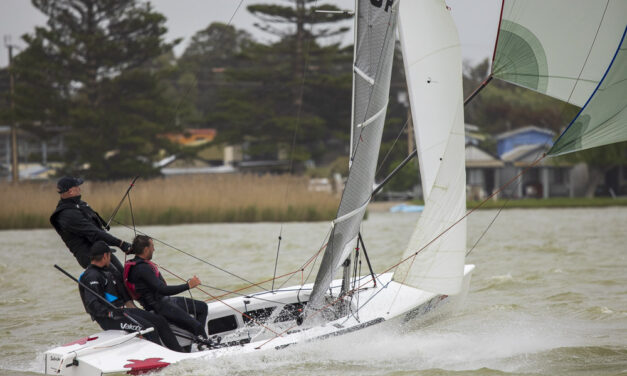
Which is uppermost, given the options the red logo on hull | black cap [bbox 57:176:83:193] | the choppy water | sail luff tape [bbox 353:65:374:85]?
sail luff tape [bbox 353:65:374:85]

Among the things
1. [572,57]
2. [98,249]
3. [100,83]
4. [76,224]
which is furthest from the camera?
[100,83]

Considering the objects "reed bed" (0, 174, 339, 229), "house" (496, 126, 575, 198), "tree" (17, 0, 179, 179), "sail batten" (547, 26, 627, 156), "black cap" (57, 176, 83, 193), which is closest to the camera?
"black cap" (57, 176, 83, 193)

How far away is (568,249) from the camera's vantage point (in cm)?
1383

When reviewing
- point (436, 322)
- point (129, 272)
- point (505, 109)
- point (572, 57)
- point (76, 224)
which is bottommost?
point (436, 322)

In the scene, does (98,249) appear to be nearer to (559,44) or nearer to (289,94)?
(559,44)

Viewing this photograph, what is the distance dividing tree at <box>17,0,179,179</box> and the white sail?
902 inches

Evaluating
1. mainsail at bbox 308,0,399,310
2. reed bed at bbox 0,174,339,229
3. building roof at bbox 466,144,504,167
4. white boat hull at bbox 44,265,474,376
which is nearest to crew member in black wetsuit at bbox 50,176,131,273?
white boat hull at bbox 44,265,474,376

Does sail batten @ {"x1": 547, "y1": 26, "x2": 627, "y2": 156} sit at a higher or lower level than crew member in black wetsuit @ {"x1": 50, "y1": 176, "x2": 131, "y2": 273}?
higher

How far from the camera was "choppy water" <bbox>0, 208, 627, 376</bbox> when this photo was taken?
249 inches

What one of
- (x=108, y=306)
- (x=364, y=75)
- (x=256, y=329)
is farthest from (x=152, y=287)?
(x=364, y=75)

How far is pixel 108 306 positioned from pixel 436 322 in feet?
9.57

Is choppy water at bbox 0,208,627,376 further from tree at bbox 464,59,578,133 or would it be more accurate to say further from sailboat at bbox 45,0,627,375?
tree at bbox 464,59,578,133

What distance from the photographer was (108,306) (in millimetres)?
6141

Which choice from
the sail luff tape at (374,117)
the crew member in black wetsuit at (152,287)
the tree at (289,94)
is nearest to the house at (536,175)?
the tree at (289,94)
